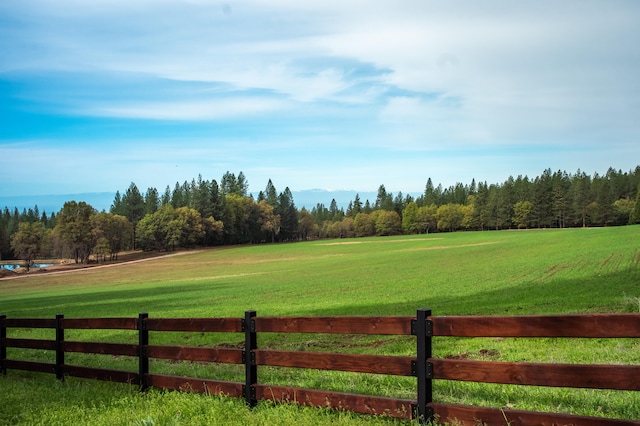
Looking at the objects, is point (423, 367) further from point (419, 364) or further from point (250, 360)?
point (250, 360)

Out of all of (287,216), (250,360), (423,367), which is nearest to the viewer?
(423,367)

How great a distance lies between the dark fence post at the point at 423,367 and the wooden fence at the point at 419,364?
0.01m

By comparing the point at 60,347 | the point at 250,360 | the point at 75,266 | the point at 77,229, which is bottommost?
the point at 75,266

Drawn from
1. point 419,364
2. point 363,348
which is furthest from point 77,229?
point 419,364

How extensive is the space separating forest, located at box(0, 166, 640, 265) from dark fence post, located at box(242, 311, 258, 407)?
393 feet

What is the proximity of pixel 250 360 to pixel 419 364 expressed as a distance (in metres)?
2.50

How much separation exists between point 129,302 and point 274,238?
141 meters

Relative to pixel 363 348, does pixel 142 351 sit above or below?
above

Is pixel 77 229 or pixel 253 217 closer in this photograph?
pixel 77 229

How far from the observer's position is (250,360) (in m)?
7.13

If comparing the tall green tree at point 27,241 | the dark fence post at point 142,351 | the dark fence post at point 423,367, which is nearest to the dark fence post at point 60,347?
the dark fence post at point 142,351

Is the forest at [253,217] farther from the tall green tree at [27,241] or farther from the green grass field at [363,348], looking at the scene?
the green grass field at [363,348]

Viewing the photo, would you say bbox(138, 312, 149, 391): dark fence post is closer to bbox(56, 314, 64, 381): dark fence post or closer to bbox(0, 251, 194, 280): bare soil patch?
bbox(56, 314, 64, 381): dark fence post

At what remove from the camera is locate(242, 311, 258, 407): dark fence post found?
7094 millimetres
